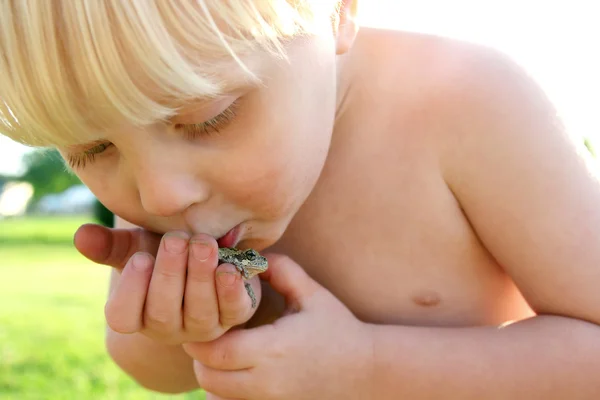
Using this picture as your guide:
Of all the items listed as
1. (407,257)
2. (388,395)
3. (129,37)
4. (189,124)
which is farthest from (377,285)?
(129,37)

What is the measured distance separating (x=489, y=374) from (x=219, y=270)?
80 centimetres

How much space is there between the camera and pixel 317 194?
7.15ft

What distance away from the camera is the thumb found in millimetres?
1996

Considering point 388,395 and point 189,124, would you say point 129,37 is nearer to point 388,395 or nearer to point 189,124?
point 189,124

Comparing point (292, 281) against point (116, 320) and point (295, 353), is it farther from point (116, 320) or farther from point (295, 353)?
point (116, 320)

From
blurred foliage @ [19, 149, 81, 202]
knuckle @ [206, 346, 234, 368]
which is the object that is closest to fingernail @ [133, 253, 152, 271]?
knuckle @ [206, 346, 234, 368]

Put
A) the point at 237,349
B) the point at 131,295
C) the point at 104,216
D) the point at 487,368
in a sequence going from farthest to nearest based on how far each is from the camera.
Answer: the point at 104,216 < the point at 487,368 < the point at 237,349 < the point at 131,295

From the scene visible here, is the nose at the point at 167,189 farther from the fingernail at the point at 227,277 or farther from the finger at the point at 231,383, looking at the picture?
the finger at the point at 231,383

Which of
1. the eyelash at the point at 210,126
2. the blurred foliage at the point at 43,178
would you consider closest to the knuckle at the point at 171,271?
the eyelash at the point at 210,126

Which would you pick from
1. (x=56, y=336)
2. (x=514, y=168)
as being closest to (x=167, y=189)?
(x=514, y=168)

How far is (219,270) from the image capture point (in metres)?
1.64

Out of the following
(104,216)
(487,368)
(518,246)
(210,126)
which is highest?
(210,126)

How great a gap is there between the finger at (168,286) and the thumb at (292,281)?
0.35 meters

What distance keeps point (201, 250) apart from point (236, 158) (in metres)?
0.21
